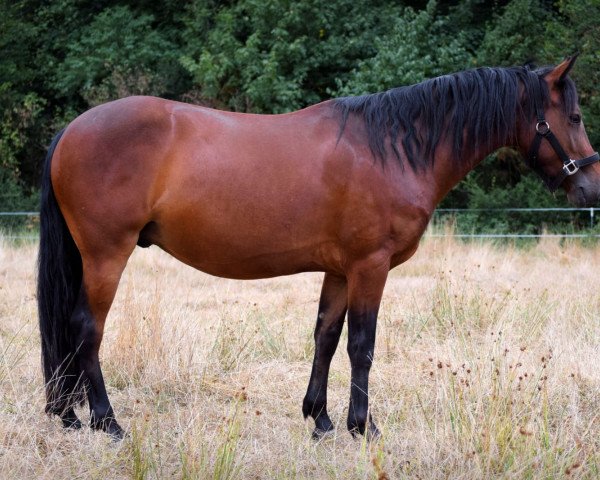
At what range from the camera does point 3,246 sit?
1123cm

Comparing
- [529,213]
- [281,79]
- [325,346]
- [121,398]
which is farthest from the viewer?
[281,79]

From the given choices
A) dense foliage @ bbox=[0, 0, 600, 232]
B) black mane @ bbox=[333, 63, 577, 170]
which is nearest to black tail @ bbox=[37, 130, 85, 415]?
black mane @ bbox=[333, 63, 577, 170]

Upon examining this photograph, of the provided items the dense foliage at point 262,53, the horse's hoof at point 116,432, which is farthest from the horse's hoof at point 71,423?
the dense foliage at point 262,53

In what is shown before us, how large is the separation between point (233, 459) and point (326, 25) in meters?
15.8

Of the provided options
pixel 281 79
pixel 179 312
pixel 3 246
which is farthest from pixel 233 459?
pixel 281 79

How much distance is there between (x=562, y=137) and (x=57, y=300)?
302 centimetres

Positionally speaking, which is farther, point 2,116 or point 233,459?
point 2,116

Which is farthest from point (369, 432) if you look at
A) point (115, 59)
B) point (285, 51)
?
point (115, 59)

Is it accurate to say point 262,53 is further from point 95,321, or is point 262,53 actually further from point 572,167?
point 95,321

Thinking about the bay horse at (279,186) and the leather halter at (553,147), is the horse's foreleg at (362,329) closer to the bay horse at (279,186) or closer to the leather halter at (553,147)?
the bay horse at (279,186)

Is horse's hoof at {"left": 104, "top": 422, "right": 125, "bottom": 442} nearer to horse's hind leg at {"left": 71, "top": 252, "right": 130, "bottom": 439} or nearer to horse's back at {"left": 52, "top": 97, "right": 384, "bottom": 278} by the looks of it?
horse's hind leg at {"left": 71, "top": 252, "right": 130, "bottom": 439}

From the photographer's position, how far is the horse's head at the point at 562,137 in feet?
14.3

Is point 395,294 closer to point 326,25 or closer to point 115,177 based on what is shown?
point 115,177

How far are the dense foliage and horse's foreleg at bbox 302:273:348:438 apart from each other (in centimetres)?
1144
